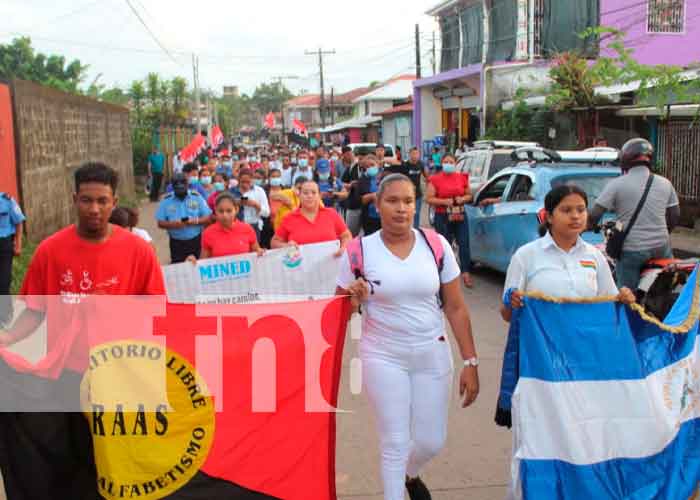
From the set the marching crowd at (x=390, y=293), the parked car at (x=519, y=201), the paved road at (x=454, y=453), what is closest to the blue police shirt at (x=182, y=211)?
the paved road at (x=454, y=453)

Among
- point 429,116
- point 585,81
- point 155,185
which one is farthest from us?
point 429,116

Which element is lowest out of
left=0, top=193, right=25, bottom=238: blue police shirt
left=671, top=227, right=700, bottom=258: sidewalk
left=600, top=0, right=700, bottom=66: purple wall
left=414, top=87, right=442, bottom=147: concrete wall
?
left=671, top=227, right=700, bottom=258: sidewalk

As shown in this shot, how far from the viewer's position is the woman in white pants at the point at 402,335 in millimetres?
3947

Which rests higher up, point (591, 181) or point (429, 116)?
point (429, 116)

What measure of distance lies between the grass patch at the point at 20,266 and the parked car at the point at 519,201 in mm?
6304

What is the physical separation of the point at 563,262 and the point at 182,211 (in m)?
6.01

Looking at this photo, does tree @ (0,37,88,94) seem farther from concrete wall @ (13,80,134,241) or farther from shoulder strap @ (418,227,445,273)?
shoulder strap @ (418,227,445,273)

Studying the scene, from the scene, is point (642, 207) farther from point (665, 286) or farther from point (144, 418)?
point (144, 418)

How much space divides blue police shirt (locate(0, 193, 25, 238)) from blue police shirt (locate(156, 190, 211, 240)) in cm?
157

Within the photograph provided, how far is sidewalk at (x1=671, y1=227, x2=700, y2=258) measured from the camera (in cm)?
1359

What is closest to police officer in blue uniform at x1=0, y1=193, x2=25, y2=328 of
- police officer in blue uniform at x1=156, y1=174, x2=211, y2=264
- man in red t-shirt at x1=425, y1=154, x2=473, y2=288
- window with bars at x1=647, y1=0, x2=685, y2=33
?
police officer in blue uniform at x1=156, y1=174, x2=211, y2=264

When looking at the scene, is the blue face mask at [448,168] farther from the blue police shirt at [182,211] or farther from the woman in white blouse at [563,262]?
the woman in white blouse at [563,262]

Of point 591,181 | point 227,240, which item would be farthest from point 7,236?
point 591,181

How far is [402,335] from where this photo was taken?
3.96 m
